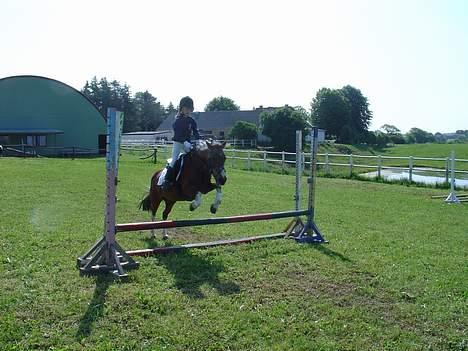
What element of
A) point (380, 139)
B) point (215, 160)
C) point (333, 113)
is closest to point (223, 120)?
point (333, 113)

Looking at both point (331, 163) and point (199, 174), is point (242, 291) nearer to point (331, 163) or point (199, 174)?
point (199, 174)

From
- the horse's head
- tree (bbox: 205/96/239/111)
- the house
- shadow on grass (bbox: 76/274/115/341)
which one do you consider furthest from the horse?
tree (bbox: 205/96/239/111)

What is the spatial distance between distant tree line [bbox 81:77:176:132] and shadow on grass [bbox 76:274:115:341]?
8710 centimetres

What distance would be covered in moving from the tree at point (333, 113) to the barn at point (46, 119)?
151 ft

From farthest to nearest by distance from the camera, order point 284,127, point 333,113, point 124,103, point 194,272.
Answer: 1. point 124,103
2. point 333,113
3. point 284,127
4. point 194,272

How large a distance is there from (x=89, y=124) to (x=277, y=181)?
25.4 metres

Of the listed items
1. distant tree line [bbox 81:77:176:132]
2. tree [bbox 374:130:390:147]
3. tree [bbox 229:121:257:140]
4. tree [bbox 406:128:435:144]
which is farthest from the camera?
tree [bbox 406:128:435:144]

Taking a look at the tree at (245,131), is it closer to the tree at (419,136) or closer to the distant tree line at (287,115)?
the distant tree line at (287,115)

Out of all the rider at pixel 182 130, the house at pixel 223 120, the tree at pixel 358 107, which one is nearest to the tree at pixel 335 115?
the tree at pixel 358 107

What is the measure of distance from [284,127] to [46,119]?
25.3 meters

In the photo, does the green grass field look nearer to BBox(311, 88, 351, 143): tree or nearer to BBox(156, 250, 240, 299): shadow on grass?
BBox(156, 250, 240, 299): shadow on grass

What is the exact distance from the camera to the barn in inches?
1420

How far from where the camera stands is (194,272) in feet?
19.6

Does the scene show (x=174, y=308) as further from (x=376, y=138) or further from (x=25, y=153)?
(x=376, y=138)
